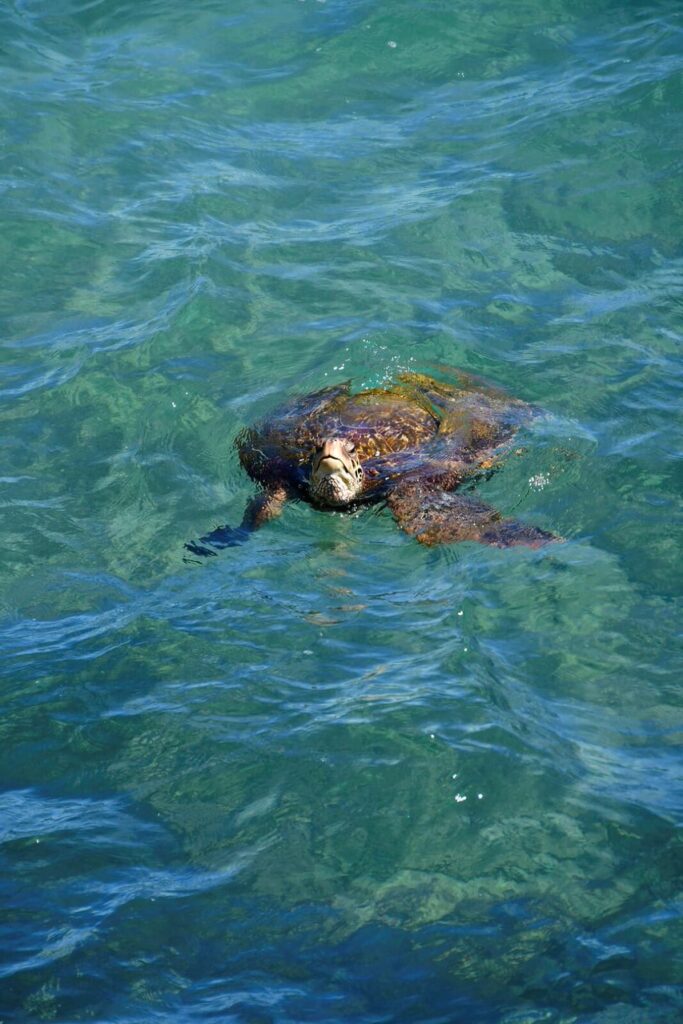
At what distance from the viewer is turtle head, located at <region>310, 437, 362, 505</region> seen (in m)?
7.53

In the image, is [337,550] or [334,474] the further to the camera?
[334,474]

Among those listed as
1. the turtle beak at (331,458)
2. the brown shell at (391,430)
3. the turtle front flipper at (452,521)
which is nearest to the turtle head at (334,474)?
the turtle beak at (331,458)

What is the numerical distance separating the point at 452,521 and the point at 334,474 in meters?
0.84

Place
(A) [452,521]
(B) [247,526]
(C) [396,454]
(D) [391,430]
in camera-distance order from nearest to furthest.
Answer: (A) [452,521], (B) [247,526], (C) [396,454], (D) [391,430]

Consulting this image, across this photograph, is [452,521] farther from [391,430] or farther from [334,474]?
[391,430]

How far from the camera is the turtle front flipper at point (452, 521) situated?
7.09 meters

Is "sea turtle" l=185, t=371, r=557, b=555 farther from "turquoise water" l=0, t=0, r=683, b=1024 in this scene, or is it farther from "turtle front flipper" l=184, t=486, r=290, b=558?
"turquoise water" l=0, t=0, r=683, b=1024

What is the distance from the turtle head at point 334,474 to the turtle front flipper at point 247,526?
256mm

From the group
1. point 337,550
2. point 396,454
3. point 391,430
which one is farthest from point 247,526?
point 391,430

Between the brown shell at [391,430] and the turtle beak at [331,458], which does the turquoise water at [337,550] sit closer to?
the brown shell at [391,430]

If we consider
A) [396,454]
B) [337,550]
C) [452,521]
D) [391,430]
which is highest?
[391,430]

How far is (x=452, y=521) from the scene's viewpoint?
7.30 metres

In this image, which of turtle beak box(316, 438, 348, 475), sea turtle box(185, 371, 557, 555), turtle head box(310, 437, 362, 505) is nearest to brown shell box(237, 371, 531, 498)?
sea turtle box(185, 371, 557, 555)

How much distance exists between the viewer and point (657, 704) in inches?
232
